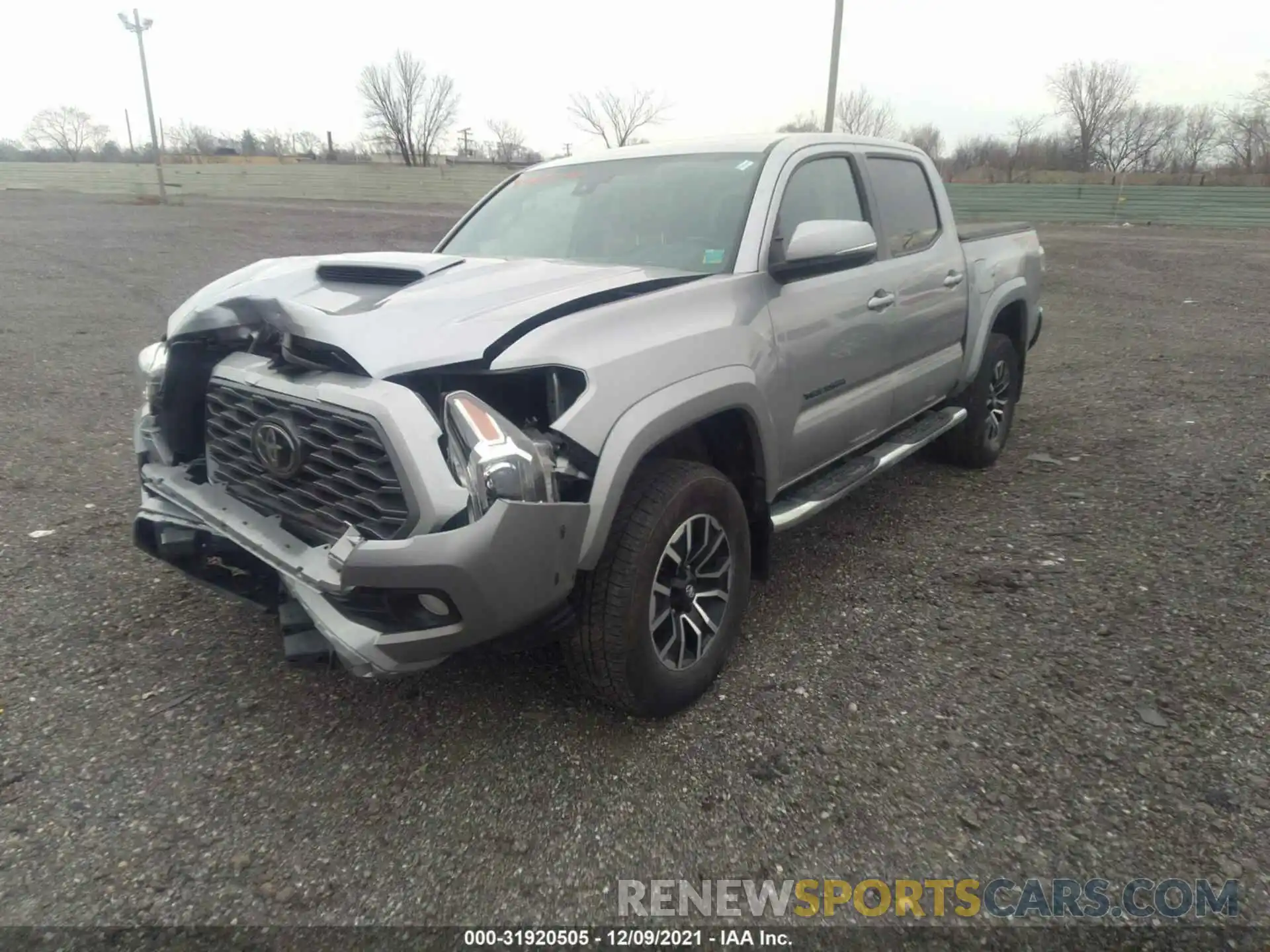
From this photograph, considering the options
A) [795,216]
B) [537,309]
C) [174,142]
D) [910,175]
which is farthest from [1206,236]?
[174,142]

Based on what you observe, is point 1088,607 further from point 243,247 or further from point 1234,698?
point 243,247

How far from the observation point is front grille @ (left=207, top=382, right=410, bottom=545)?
7.39 ft

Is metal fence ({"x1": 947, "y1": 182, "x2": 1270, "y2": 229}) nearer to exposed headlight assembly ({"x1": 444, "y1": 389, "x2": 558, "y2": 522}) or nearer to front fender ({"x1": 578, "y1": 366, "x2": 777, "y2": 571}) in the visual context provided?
front fender ({"x1": 578, "y1": 366, "x2": 777, "y2": 571})

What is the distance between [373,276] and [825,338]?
65.4 inches

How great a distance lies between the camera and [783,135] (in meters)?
3.74

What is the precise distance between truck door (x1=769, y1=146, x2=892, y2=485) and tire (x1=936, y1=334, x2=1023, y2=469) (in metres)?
1.29

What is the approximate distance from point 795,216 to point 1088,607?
1.96 meters

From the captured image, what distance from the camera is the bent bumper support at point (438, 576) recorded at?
6.91 feet

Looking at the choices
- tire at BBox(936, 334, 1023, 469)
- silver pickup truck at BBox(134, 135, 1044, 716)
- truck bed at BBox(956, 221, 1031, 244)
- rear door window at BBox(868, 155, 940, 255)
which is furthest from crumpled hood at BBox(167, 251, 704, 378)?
tire at BBox(936, 334, 1023, 469)

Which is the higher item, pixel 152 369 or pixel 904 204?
pixel 904 204

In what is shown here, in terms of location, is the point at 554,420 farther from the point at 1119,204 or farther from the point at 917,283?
the point at 1119,204

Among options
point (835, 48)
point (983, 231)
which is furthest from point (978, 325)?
point (835, 48)

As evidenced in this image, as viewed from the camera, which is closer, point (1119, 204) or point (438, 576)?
point (438, 576)

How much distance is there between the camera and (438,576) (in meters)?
2.10
